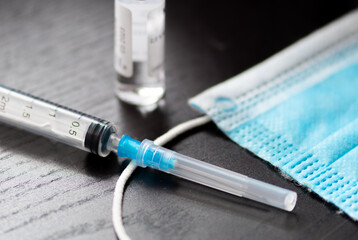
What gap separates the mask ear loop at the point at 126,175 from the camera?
0.57m

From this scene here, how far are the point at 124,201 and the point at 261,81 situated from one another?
1.01 feet

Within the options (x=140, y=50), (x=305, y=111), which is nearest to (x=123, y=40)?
(x=140, y=50)

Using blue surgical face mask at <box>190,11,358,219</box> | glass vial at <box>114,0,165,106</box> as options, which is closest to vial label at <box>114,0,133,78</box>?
glass vial at <box>114,0,165,106</box>

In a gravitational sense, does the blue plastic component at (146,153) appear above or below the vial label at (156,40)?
below

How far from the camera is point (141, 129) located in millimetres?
722

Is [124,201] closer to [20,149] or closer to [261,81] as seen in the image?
[20,149]

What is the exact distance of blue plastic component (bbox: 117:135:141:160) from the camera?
0.64 metres

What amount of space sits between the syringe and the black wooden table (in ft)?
0.05

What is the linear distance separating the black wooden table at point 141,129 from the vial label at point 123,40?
53 millimetres

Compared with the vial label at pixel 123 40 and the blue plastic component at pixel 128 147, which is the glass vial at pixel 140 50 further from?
the blue plastic component at pixel 128 147

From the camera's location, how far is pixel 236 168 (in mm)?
656

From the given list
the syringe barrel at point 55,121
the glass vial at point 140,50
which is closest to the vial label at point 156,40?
the glass vial at point 140,50

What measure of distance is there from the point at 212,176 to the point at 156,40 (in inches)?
8.8

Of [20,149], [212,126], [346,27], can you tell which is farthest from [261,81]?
[20,149]
